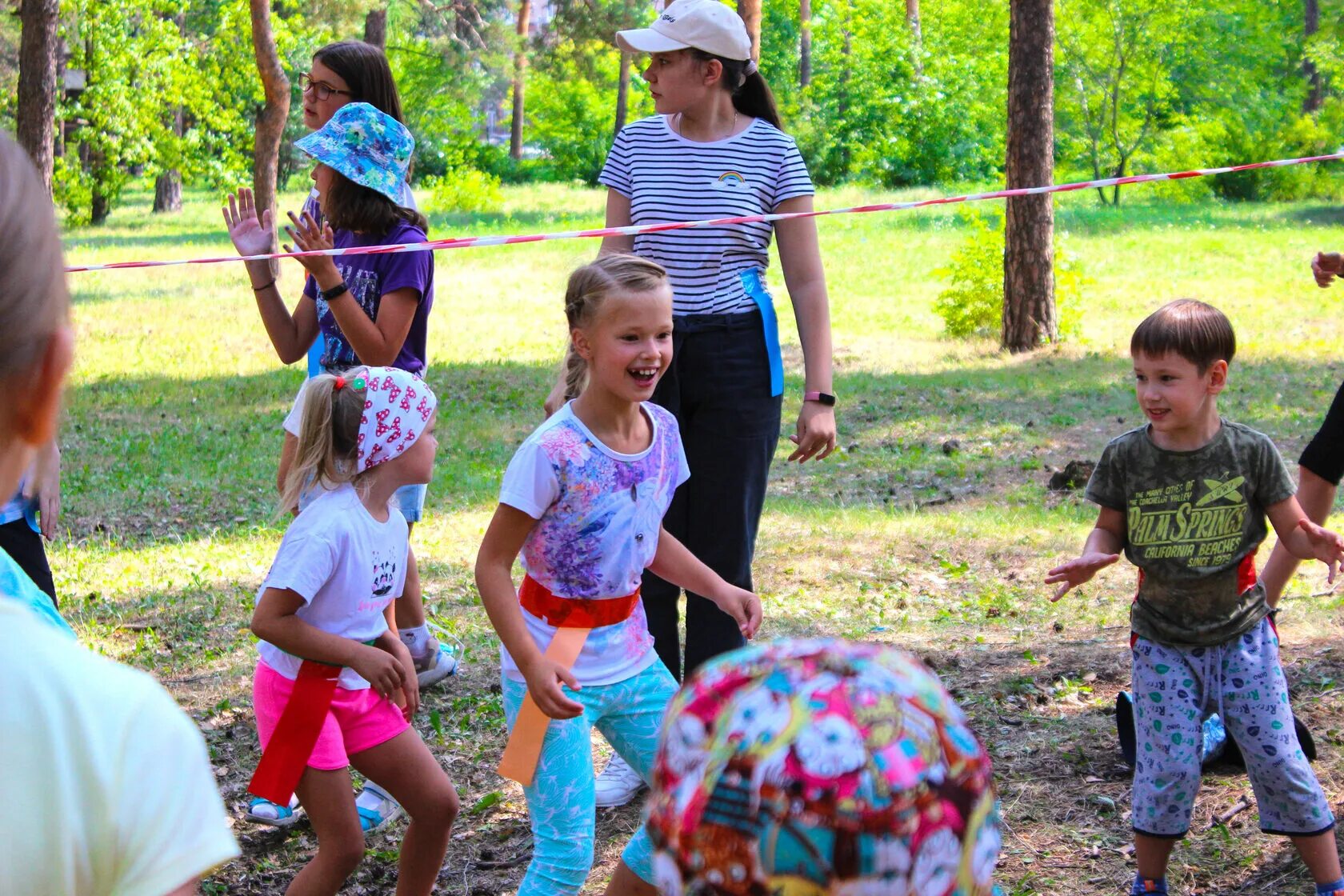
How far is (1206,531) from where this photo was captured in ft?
10.3

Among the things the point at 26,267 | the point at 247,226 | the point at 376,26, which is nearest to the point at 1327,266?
the point at 247,226

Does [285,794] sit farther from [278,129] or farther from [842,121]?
[842,121]

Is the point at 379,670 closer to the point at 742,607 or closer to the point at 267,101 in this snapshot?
the point at 742,607

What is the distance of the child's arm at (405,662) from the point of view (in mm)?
2922

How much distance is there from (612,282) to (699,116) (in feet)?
3.67

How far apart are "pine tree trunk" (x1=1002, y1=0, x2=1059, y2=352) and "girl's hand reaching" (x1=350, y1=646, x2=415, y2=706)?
10269 mm

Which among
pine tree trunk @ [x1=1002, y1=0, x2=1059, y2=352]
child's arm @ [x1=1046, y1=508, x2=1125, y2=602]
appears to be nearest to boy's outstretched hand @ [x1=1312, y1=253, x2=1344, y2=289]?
child's arm @ [x1=1046, y1=508, x2=1125, y2=602]

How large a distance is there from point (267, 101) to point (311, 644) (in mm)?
17802

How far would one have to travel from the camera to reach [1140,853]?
3.22m

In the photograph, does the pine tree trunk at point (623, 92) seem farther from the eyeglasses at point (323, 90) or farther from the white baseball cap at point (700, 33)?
the white baseball cap at point (700, 33)

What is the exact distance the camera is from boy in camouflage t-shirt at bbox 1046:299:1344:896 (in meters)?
3.12

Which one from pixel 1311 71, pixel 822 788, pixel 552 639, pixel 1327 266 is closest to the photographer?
pixel 822 788

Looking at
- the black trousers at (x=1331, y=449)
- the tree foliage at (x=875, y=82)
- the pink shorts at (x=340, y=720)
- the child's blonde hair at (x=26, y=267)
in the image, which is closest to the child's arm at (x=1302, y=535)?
the black trousers at (x=1331, y=449)

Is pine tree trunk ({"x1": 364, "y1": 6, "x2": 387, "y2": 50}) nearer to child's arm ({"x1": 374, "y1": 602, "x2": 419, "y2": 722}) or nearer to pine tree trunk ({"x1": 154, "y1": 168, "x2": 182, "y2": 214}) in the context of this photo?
pine tree trunk ({"x1": 154, "y1": 168, "x2": 182, "y2": 214})
